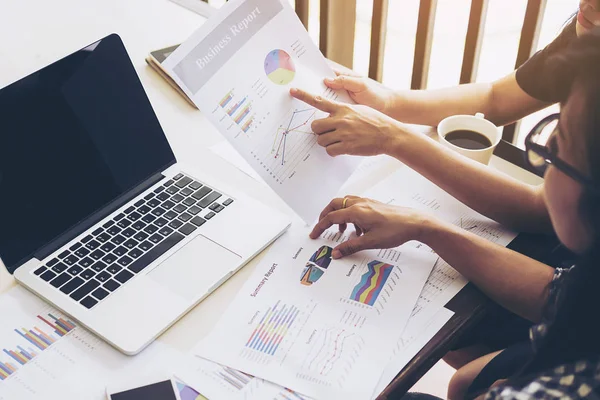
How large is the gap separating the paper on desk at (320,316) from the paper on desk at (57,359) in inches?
3.4

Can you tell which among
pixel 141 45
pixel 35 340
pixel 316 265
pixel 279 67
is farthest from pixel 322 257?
pixel 141 45

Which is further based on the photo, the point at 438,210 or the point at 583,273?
the point at 438,210

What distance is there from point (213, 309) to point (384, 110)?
0.56m

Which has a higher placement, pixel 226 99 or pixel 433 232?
pixel 226 99

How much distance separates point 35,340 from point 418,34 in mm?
1209

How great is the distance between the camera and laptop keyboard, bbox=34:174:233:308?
2.87ft

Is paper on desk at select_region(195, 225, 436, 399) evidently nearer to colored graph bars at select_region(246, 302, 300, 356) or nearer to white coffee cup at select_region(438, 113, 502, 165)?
colored graph bars at select_region(246, 302, 300, 356)

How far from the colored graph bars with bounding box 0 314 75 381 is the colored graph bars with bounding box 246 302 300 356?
0.27 m

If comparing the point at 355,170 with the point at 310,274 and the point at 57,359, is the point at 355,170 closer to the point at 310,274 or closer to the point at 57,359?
the point at 310,274

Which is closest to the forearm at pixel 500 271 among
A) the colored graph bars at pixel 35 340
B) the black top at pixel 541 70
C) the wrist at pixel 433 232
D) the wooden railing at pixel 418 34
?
the wrist at pixel 433 232

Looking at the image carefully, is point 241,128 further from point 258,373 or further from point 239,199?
point 258,373

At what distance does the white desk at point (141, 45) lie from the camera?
1091mm

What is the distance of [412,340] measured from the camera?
82 cm

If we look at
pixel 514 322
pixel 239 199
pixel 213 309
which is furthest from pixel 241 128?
pixel 514 322
